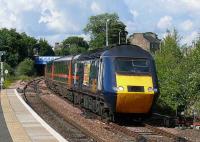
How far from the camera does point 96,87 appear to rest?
20.6 metres

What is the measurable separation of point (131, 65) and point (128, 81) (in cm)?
88

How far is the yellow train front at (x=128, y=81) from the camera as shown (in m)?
18.7

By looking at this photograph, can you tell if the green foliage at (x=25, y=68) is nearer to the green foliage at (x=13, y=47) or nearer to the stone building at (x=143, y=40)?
the green foliage at (x=13, y=47)

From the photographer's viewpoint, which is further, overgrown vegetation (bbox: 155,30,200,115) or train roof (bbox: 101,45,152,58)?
overgrown vegetation (bbox: 155,30,200,115)

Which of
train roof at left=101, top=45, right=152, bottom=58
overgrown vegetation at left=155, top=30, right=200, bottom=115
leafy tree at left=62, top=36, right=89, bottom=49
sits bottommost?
overgrown vegetation at left=155, top=30, right=200, bottom=115

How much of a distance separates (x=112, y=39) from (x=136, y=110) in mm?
106595

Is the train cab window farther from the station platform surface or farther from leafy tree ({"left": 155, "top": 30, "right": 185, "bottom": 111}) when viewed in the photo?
leafy tree ({"left": 155, "top": 30, "right": 185, "bottom": 111})

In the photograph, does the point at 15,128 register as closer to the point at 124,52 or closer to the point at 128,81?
the point at 128,81

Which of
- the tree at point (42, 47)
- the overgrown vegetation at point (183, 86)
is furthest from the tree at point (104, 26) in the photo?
the overgrown vegetation at point (183, 86)

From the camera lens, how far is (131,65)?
19.5 m

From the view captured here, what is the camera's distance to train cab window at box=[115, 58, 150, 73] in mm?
19281

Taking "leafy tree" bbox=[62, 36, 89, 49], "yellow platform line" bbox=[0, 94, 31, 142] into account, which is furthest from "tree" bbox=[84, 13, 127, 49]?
"yellow platform line" bbox=[0, 94, 31, 142]

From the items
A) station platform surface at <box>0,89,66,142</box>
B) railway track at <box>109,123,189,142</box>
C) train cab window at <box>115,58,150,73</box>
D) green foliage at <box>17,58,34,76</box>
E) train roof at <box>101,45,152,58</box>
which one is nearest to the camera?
station platform surface at <box>0,89,66,142</box>

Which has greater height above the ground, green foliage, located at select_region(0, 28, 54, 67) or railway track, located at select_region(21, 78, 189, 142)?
green foliage, located at select_region(0, 28, 54, 67)
